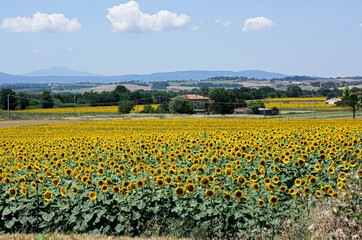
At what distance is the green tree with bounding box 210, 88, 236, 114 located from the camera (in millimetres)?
91312

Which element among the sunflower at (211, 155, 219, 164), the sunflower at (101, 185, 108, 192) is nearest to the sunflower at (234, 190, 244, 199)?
the sunflower at (211, 155, 219, 164)

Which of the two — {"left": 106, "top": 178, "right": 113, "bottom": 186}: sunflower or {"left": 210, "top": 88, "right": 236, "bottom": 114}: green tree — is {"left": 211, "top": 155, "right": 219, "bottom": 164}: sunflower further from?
{"left": 210, "top": 88, "right": 236, "bottom": 114}: green tree

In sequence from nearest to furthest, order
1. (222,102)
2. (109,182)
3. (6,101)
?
(109,182) < (222,102) < (6,101)

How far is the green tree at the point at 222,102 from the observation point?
9131 centimetres

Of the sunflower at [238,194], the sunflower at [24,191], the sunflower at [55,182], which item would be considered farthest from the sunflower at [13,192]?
the sunflower at [238,194]

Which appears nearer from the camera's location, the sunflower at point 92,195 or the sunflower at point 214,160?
the sunflower at point 92,195

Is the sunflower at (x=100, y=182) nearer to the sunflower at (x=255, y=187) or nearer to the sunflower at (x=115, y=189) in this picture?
the sunflower at (x=115, y=189)

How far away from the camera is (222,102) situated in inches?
3733

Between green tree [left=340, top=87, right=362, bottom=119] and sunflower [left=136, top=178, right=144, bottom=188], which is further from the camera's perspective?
green tree [left=340, top=87, right=362, bottom=119]

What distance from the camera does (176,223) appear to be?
7113 millimetres

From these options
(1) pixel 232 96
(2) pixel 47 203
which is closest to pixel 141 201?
(2) pixel 47 203

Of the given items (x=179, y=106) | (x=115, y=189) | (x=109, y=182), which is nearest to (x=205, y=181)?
(x=115, y=189)

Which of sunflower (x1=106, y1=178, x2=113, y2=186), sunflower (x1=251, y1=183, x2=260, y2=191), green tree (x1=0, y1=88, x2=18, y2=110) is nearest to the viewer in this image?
sunflower (x1=251, y1=183, x2=260, y2=191)

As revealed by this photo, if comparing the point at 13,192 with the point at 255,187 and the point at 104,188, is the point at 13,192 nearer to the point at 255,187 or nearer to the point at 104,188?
the point at 104,188
